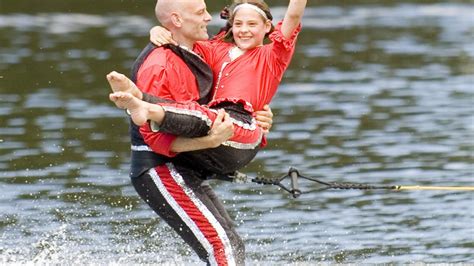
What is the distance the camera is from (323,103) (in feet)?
60.7

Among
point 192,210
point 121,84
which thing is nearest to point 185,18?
point 121,84

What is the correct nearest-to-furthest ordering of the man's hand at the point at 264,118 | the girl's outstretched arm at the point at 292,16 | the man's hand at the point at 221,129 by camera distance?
the man's hand at the point at 221,129 < the girl's outstretched arm at the point at 292,16 < the man's hand at the point at 264,118

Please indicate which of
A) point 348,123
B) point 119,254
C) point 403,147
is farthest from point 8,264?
point 348,123

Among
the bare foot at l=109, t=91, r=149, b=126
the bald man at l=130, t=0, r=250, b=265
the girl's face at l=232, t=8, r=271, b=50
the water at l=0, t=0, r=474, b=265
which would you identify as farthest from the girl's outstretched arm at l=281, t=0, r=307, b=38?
the water at l=0, t=0, r=474, b=265

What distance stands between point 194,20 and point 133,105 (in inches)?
35.2

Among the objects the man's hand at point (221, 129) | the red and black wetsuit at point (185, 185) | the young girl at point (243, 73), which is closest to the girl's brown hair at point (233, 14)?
the young girl at point (243, 73)

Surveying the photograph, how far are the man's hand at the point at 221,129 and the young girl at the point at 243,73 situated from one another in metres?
→ 0.03

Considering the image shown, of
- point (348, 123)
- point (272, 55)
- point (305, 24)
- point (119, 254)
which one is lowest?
point (305, 24)

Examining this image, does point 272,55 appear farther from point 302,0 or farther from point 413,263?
point 413,263

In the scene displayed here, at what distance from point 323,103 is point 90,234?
8.18 m

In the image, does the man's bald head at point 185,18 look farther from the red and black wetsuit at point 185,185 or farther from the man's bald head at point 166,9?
the red and black wetsuit at point 185,185

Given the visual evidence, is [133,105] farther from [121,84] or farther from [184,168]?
[184,168]

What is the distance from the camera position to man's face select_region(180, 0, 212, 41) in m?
7.70

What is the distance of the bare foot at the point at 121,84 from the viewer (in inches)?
275
